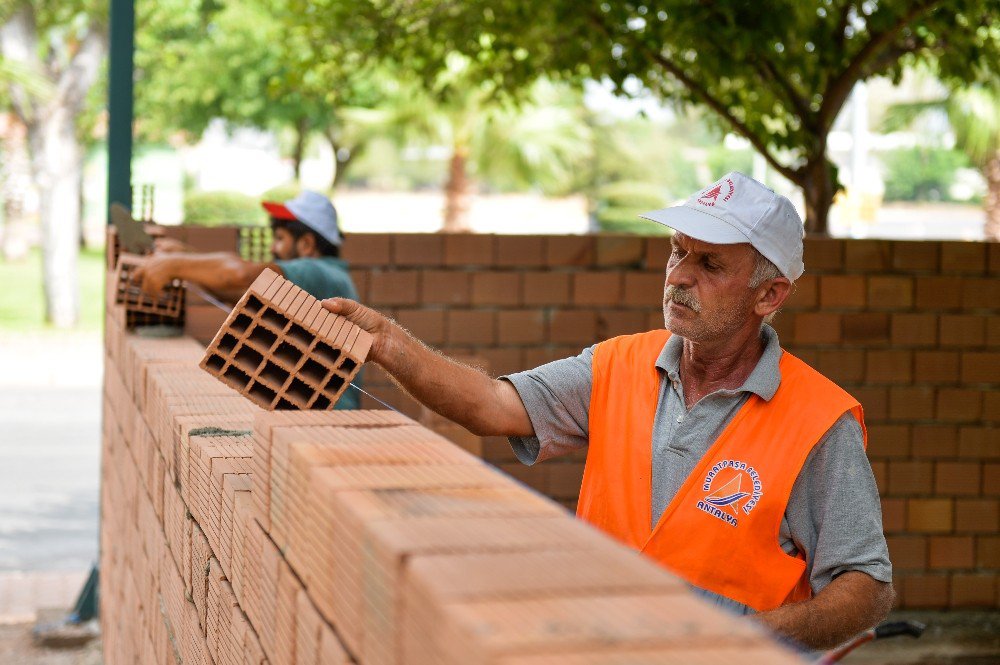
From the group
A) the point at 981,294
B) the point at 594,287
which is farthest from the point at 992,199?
the point at 594,287

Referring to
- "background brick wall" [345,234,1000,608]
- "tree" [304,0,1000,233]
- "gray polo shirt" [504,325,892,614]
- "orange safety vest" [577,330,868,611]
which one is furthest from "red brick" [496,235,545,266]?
"orange safety vest" [577,330,868,611]

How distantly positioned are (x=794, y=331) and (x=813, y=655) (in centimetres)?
383

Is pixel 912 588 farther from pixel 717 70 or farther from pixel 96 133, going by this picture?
pixel 96 133

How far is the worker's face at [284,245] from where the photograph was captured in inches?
231

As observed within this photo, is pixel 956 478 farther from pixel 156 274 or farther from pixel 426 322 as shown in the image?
pixel 156 274

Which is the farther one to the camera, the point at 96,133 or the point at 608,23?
the point at 96,133

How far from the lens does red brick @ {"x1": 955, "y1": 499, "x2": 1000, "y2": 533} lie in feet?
21.6

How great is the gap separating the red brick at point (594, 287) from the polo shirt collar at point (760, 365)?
11.5 ft

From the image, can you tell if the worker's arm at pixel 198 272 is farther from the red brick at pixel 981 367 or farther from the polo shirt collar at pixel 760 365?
the red brick at pixel 981 367

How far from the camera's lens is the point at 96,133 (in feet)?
145

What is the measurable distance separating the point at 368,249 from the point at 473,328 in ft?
2.13

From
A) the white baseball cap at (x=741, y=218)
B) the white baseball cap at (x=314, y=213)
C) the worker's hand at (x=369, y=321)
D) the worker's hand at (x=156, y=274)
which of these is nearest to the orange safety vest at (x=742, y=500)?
the white baseball cap at (x=741, y=218)

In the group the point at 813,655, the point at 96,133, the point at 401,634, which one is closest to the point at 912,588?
the point at 813,655

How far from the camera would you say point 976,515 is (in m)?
6.61
